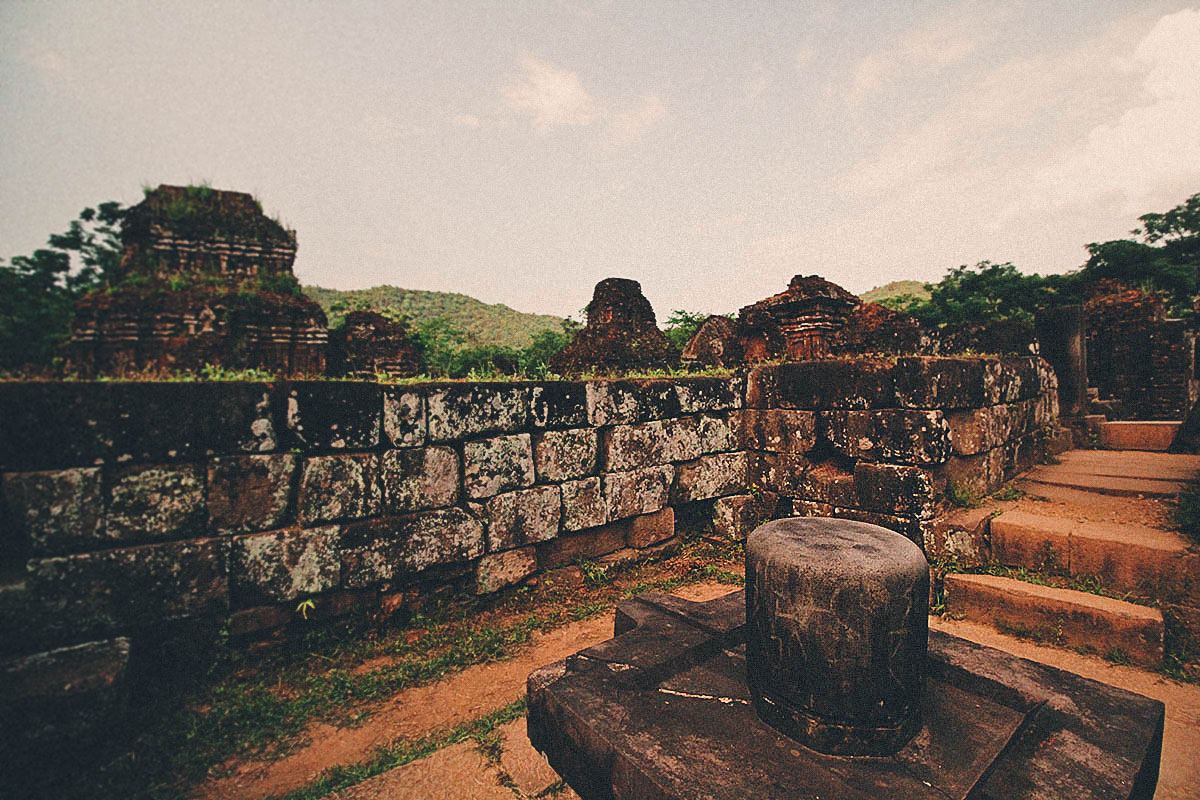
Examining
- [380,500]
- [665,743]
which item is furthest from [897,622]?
[380,500]

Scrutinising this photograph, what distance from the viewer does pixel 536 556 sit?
4.51m

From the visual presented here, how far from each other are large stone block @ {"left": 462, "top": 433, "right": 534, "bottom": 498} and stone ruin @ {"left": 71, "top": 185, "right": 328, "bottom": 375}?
7396 millimetres

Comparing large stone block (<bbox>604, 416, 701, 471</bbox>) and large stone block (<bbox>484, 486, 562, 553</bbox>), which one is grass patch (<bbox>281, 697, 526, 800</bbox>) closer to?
large stone block (<bbox>484, 486, 562, 553</bbox>)

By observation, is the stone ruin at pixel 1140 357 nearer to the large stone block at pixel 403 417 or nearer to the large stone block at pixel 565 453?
the large stone block at pixel 565 453

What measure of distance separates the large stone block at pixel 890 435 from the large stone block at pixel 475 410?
3.13m

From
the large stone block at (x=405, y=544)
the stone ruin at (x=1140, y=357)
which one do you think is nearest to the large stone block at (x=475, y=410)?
the large stone block at (x=405, y=544)

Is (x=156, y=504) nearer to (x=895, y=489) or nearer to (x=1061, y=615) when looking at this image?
(x=895, y=489)

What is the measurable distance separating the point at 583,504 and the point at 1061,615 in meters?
3.65

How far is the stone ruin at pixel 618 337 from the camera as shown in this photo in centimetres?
939

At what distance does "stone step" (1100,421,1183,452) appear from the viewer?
21.6ft

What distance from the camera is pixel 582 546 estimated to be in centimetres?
481

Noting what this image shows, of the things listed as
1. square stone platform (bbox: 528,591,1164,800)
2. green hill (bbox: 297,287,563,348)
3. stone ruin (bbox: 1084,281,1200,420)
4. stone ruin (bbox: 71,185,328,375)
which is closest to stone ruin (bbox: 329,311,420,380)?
stone ruin (bbox: 71,185,328,375)

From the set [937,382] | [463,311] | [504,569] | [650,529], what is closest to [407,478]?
[504,569]

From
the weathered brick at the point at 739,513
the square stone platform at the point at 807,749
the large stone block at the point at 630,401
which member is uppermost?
the large stone block at the point at 630,401
